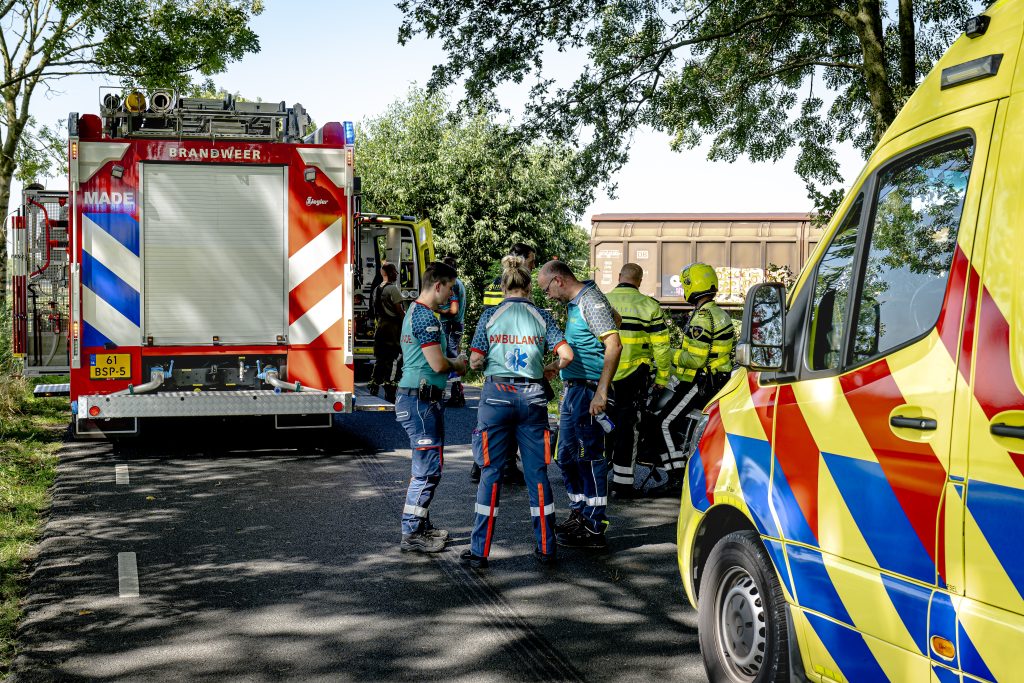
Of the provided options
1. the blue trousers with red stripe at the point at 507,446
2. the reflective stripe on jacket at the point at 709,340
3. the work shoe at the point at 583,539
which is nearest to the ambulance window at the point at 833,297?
the blue trousers with red stripe at the point at 507,446

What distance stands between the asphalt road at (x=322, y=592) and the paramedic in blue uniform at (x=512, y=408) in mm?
291

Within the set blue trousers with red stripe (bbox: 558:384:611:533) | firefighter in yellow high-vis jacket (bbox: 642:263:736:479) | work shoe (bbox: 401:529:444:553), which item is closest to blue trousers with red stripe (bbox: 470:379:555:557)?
work shoe (bbox: 401:529:444:553)

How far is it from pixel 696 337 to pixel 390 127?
99.1ft

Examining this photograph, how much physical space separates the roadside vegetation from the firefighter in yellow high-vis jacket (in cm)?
486

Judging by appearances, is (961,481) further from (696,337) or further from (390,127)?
(390,127)

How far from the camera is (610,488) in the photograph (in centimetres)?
906

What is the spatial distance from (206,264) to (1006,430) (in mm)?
8955

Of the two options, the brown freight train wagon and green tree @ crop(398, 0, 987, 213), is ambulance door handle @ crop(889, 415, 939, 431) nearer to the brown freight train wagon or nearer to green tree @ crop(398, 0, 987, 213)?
green tree @ crop(398, 0, 987, 213)

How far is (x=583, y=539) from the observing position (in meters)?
7.05

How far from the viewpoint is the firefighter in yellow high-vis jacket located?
8.50 metres

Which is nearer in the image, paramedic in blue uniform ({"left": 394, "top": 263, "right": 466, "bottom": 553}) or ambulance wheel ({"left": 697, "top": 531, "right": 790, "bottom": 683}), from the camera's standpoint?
ambulance wheel ({"left": 697, "top": 531, "right": 790, "bottom": 683})

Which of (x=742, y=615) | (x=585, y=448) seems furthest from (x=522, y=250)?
(x=742, y=615)

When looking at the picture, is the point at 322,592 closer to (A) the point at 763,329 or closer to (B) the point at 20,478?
(A) the point at 763,329

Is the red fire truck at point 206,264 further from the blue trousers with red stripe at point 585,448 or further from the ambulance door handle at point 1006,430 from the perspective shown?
the ambulance door handle at point 1006,430
